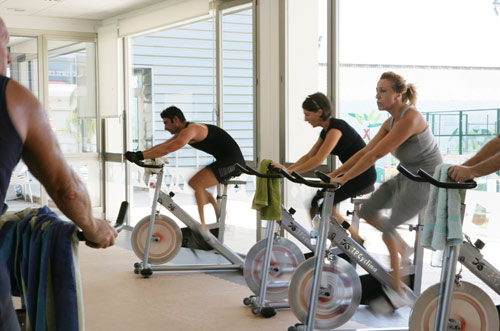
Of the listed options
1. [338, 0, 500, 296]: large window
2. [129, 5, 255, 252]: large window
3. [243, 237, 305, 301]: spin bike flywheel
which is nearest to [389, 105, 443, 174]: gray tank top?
[338, 0, 500, 296]: large window

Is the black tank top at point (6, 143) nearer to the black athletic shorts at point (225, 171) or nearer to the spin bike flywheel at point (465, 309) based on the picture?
the spin bike flywheel at point (465, 309)

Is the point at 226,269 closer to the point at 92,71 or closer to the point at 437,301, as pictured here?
the point at 437,301

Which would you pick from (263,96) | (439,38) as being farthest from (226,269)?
(439,38)

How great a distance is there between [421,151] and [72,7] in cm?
525

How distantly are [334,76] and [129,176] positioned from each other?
150 inches

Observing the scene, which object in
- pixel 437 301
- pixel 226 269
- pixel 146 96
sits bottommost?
pixel 226 269

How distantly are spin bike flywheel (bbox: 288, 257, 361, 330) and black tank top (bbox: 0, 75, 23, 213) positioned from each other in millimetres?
2399

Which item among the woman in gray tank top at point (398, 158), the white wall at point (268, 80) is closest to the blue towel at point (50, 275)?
the woman in gray tank top at point (398, 158)

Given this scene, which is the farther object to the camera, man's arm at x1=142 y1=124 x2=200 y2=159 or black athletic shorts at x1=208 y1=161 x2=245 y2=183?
black athletic shorts at x1=208 y1=161 x2=245 y2=183

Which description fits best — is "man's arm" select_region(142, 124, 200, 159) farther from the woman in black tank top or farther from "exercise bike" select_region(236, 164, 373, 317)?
the woman in black tank top

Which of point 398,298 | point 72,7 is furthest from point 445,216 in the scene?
point 72,7

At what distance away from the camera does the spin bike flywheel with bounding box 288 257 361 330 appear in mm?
3479

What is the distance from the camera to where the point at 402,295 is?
3811 mm

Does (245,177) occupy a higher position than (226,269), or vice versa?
(245,177)
